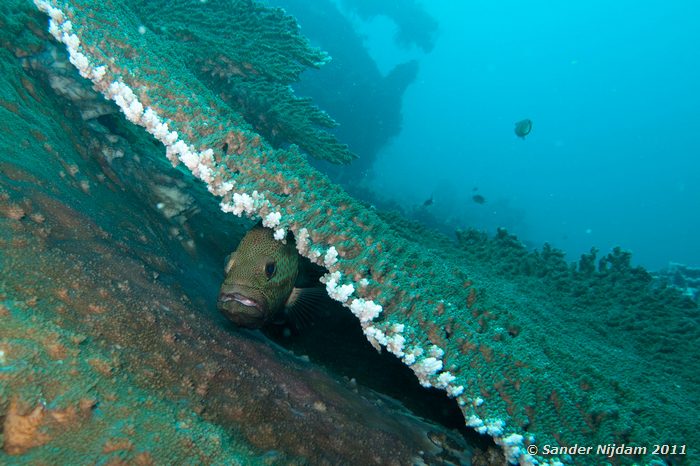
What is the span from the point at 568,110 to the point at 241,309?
6268 inches

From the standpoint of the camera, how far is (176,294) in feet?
7.89

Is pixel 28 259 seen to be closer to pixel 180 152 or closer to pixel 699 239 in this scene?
pixel 180 152

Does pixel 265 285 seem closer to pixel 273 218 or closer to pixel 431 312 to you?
pixel 273 218

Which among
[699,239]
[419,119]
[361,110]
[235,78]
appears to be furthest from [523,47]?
[235,78]

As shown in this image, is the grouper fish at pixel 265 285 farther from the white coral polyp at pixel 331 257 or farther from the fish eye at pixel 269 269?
the white coral polyp at pixel 331 257

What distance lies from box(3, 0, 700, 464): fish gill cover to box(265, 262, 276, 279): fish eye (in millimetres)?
385

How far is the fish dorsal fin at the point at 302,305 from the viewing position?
10.9ft

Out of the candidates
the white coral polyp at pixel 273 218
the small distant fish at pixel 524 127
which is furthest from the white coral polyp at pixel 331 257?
the small distant fish at pixel 524 127

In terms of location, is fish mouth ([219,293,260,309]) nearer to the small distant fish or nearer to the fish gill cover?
the fish gill cover

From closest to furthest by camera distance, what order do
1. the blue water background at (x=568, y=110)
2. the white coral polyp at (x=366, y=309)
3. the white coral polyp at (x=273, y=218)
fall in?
1. the white coral polyp at (x=366, y=309)
2. the white coral polyp at (x=273, y=218)
3. the blue water background at (x=568, y=110)

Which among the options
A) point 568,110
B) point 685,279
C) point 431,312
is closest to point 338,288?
point 431,312

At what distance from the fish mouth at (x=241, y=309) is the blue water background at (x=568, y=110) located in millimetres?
79021

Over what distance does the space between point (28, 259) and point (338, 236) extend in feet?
5.36

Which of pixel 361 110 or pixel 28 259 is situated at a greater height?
pixel 361 110
